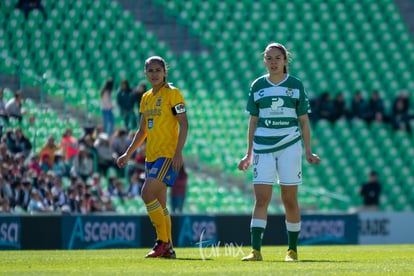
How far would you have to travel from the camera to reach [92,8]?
1055 inches

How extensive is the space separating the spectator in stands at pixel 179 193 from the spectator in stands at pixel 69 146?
79.0 inches

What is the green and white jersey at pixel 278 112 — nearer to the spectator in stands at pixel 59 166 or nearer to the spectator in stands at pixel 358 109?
the spectator in stands at pixel 59 166

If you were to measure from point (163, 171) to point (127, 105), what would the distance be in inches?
443

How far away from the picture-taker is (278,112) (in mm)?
10484

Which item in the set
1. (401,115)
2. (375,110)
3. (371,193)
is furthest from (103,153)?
(401,115)

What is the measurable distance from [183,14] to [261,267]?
1891 centimetres

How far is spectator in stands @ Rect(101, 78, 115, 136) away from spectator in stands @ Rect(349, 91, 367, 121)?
21.2 feet

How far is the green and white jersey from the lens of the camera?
10.5 meters

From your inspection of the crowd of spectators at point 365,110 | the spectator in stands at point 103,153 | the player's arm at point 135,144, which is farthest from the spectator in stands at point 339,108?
the player's arm at point 135,144

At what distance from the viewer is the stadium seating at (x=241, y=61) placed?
81.1 feet

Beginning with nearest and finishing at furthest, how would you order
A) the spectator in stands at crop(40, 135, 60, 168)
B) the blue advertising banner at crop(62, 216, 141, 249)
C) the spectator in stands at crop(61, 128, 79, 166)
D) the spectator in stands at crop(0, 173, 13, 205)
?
1. the spectator in stands at crop(0, 173, 13, 205)
2. the blue advertising banner at crop(62, 216, 141, 249)
3. the spectator in stands at crop(40, 135, 60, 168)
4. the spectator in stands at crop(61, 128, 79, 166)

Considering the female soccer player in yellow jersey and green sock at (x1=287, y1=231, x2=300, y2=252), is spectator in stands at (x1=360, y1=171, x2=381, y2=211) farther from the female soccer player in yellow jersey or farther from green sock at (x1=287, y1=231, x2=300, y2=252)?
green sock at (x1=287, y1=231, x2=300, y2=252)

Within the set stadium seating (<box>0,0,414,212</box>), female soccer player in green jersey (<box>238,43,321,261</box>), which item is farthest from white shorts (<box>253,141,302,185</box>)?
stadium seating (<box>0,0,414,212</box>)

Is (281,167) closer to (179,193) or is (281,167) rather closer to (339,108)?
(179,193)
